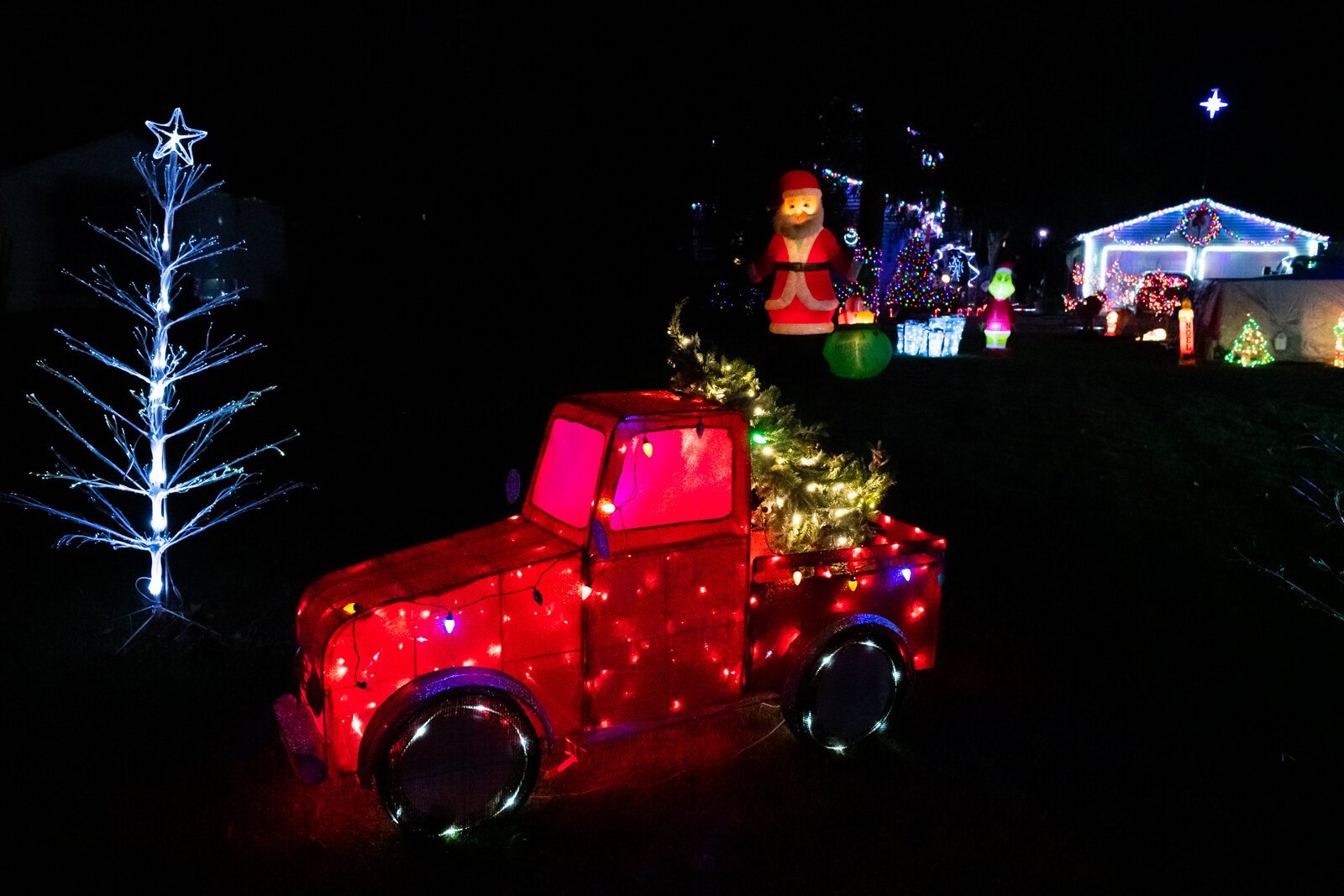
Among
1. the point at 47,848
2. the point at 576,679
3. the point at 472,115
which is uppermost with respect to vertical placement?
the point at 472,115

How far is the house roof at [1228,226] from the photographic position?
3775 centimetres

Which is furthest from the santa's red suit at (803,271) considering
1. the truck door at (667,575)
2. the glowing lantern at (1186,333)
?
the glowing lantern at (1186,333)

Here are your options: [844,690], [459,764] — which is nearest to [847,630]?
[844,690]

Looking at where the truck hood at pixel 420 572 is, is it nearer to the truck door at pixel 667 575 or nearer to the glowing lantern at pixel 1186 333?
the truck door at pixel 667 575

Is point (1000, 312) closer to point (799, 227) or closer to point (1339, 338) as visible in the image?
point (1339, 338)

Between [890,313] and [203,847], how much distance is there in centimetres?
2589

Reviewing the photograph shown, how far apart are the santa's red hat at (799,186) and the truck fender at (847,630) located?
12.3 feet

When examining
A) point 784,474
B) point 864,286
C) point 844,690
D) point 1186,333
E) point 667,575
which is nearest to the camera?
point 667,575

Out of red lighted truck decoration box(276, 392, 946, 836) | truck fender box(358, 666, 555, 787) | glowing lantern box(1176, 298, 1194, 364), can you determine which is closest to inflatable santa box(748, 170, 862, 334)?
red lighted truck decoration box(276, 392, 946, 836)

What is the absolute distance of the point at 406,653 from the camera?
4.29 meters

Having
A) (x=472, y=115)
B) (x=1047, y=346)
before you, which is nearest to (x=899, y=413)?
(x=472, y=115)

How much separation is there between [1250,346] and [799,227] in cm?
1932

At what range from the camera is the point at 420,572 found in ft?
14.9

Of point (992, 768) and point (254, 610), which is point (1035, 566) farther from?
point (254, 610)
